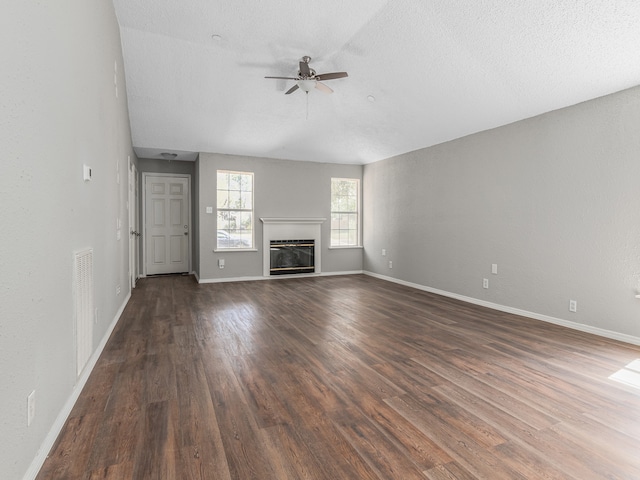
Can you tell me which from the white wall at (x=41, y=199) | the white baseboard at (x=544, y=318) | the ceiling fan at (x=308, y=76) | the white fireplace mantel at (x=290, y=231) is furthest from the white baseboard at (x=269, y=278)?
the ceiling fan at (x=308, y=76)

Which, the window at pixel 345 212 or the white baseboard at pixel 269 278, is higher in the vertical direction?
the window at pixel 345 212

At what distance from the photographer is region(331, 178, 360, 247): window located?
7.61 metres

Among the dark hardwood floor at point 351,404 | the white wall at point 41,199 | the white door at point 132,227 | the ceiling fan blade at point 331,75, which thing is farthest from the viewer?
the white door at point 132,227

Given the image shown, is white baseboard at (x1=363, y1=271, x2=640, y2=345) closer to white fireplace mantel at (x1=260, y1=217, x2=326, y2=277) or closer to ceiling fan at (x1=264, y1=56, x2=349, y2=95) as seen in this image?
white fireplace mantel at (x1=260, y1=217, x2=326, y2=277)

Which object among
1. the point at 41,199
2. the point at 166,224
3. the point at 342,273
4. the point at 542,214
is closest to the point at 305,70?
the point at 41,199

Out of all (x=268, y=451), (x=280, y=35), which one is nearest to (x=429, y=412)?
(x=268, y=451)

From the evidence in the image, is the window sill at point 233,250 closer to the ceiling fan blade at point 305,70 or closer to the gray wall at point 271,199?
the gray wall at point 271,199

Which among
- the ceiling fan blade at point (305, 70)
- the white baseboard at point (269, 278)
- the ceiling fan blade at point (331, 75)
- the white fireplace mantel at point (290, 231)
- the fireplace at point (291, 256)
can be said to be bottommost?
the white baseboard at point (269, 278)

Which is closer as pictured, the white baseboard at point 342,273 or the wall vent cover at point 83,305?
the wall vent cover at point 83,305

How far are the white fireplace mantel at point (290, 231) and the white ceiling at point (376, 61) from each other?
201 centimetres

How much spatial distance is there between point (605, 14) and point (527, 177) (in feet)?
6.19

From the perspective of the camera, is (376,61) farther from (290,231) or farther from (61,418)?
(61,418)

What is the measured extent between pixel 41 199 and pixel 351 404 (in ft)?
6.40

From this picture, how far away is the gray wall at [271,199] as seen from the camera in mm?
6523
